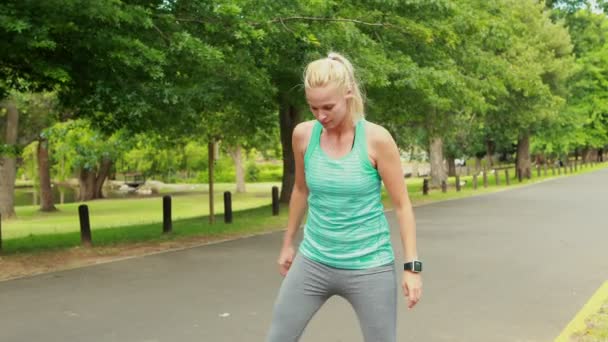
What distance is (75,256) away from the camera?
10.0 metres

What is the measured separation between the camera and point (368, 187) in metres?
2.91

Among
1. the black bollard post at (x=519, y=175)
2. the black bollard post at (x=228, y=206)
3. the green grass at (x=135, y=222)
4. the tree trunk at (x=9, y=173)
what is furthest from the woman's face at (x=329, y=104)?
the black bollard post at (x=519, y=175)

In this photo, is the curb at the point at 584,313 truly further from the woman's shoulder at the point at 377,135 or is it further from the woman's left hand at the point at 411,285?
the woman's shoulder at the point at 377,135

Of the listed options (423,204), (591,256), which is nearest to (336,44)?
(591,256)

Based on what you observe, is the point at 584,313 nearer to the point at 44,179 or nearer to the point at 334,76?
the point at 334,76

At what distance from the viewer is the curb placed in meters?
5.29

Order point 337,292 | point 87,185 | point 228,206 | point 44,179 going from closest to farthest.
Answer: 1. point 337,292
2. point 228,206
3. point 44,179
4. point 87,185

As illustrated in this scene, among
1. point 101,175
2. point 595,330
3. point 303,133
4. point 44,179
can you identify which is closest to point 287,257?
point 303,133

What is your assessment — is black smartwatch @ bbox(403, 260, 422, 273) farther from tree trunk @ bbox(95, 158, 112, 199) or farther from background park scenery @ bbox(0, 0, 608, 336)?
tree trunk @ bbox(95, 158, 112, 199)

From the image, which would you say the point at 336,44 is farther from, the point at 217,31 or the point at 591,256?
the point at 591,256

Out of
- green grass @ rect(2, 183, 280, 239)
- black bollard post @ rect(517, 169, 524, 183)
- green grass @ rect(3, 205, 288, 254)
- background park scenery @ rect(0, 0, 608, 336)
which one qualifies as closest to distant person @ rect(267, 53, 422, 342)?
background park scenery @ rect(0, 0, 608, 336)

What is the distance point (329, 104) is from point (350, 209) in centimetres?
44

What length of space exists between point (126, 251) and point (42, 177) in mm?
23283

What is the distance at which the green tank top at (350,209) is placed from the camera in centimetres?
Result: 290
